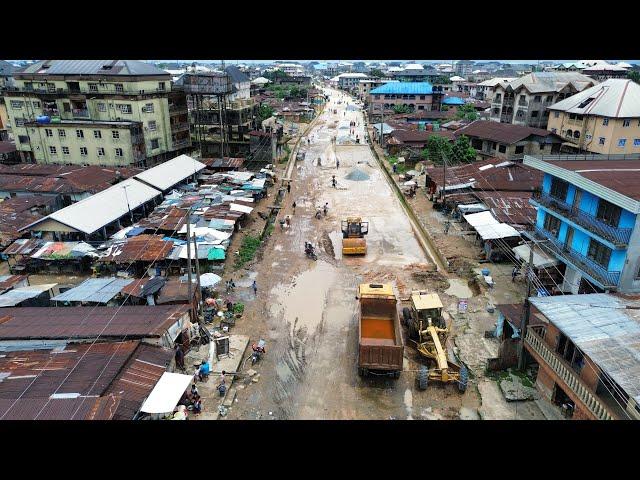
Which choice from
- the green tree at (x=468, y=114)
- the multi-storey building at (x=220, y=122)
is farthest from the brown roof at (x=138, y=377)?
the green tree at (x=468, y=114)

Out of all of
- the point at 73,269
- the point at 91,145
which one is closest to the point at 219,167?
the point at 91,145

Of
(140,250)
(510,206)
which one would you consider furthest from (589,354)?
(140,250)

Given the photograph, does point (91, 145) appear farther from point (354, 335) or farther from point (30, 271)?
point (354, 335)

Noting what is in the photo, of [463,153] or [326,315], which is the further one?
[463,153]

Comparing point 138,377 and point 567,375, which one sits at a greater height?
point 567,375

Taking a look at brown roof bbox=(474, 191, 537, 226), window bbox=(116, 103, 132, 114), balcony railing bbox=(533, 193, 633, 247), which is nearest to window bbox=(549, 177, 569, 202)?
balcony railing bbox=(533, 193, 633, 247)

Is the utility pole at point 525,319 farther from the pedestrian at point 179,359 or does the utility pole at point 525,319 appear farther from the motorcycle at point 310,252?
the motorcycle at point 310,252

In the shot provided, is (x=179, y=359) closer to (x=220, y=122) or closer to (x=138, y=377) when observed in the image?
(x=138, y=377)
